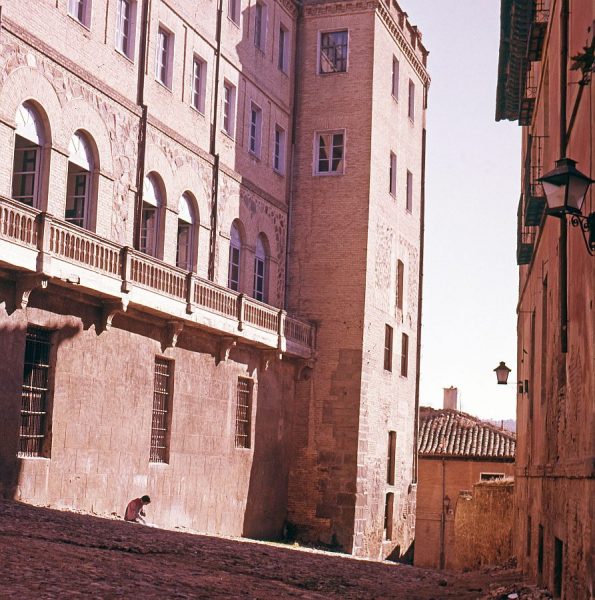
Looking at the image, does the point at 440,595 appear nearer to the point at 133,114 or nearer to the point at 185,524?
the point at 185,524

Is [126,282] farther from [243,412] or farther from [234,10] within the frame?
[234,10]

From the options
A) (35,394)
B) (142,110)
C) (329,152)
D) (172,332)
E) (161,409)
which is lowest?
(161,409)

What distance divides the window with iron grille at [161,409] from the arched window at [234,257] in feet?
17.5

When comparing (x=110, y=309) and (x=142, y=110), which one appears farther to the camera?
(x=142, y=110)

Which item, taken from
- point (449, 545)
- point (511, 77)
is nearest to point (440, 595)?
point (511, 77)

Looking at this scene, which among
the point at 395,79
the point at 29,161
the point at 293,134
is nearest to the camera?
the point at 29,161

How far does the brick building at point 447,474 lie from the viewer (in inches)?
1987

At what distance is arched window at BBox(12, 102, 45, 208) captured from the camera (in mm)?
23484

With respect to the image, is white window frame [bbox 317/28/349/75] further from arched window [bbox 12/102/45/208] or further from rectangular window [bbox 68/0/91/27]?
arched window [bbox 12/102/45/208]

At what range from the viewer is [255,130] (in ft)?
114

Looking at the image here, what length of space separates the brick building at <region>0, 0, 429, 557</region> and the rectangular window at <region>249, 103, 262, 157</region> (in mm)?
84

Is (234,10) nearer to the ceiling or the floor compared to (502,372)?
nearer to the ceiling

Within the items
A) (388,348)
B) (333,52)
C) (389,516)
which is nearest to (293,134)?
(333,52)

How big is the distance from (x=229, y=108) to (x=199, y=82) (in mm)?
1808
